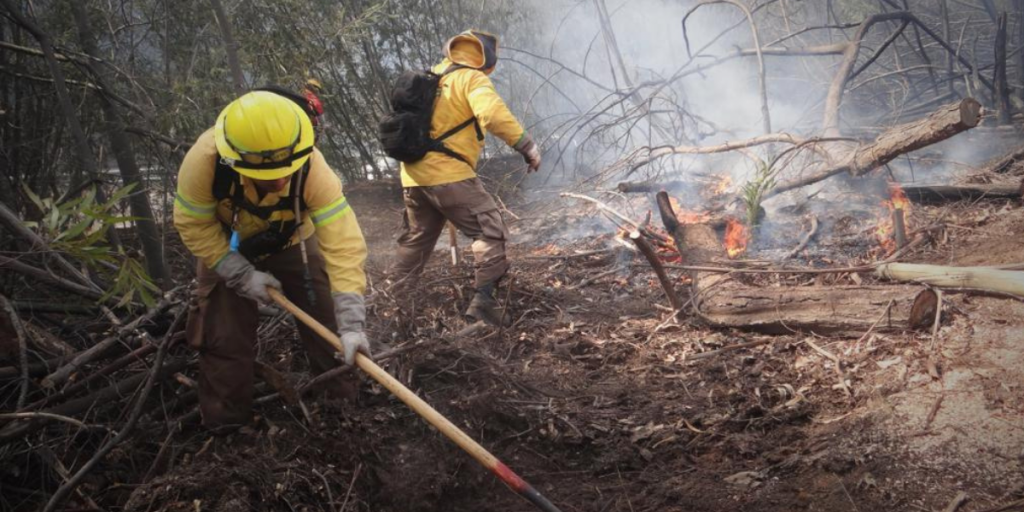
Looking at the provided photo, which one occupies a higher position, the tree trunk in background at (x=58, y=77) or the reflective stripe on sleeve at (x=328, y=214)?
the tree trunk in background at (x=58, y=77)

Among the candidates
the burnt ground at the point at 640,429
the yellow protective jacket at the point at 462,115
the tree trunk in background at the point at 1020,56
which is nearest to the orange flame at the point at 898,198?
the burnt ground at the point at 640,429

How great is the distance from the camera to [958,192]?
20.2ft

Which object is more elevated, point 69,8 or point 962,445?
point 69,8

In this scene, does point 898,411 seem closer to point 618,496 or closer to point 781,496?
point 781,496

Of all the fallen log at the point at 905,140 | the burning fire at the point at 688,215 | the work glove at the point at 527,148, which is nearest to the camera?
the work glove at the point at 527,148

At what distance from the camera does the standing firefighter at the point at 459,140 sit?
4691mm

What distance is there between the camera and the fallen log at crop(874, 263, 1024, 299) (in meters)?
3.68

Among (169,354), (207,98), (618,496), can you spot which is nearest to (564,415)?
(618,496)

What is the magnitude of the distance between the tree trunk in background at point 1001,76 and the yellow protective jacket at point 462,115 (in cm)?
707

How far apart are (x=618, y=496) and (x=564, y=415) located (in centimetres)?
66

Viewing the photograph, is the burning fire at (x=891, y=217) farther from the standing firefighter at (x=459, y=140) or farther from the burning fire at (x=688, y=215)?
the standing firefighter at (x=459, y=140)

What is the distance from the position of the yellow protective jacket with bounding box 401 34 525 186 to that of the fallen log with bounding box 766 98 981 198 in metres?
3.33

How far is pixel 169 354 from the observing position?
141 inches

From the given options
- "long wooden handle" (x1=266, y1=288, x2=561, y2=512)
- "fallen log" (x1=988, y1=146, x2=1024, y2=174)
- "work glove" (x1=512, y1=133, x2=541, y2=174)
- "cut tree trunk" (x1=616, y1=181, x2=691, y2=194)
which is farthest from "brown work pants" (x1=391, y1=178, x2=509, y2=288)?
"fallen log" (x1=988, y1=146, x2=1024, y2=174)
